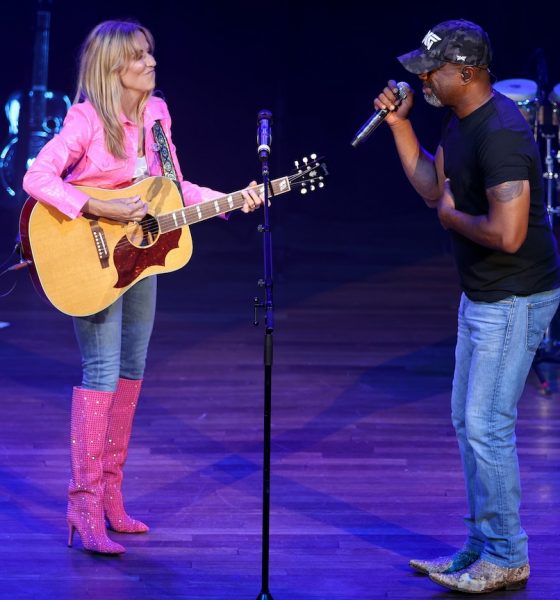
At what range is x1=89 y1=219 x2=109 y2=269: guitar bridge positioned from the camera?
4105mm

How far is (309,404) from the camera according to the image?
6.03 metres

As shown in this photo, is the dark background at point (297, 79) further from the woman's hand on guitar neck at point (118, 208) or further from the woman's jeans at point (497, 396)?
the woman's jeans at point (497, 396)

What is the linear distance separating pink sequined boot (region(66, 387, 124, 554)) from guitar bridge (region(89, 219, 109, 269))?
464 millimetres

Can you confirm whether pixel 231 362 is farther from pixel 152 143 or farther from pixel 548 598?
pixel 548 598

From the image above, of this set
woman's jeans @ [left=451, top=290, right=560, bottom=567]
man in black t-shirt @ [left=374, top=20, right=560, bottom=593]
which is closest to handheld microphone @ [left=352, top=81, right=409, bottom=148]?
man in black t-shirt @ [left=374, top=20, right=560, bottom=593]

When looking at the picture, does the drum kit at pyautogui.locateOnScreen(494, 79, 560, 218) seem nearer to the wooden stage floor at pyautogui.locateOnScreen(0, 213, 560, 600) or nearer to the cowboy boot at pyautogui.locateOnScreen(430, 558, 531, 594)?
A: the wooden stage floor at pyautogui.locateOnScreen(0, 213, 560, 600)

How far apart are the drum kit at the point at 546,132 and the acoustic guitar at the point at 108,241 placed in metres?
2.69

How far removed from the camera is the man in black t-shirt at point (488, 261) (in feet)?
11.6

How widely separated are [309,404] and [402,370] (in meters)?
0.92

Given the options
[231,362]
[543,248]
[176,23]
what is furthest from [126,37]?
[176,23]

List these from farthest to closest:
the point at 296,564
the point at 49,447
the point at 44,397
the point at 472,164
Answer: the point at 44,397 → the point at 49,447 → the point at 296,564 → the point at 472,164

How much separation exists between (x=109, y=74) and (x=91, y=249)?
0.62m

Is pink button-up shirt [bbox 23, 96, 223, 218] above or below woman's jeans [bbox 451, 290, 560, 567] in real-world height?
above

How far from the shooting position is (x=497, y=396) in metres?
3.70
